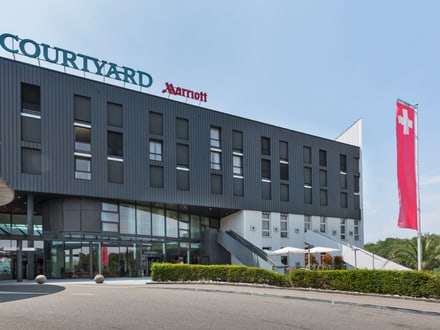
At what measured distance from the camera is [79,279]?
1352 inches

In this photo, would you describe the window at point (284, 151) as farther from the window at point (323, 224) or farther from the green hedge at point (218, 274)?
the green hedge at point (218, 274)

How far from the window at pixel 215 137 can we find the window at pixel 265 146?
17.6 ft

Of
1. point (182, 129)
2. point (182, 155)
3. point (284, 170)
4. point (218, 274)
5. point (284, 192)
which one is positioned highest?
point (182, 129)

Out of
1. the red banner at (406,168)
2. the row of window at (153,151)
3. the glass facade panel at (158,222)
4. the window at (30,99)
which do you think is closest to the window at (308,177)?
the row of window at (153,151)

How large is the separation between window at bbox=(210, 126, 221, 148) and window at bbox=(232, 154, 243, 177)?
2.03 metres

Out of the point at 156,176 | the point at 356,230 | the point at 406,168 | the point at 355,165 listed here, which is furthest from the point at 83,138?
the point at 356,230

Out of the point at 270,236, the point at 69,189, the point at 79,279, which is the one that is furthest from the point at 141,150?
the point at 270,236

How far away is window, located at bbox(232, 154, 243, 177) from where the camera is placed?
44266 mm

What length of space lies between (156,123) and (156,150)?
2.15m

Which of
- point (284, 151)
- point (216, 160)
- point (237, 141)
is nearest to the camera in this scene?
point (216, 160)

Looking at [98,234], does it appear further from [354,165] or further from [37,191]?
[354,165]

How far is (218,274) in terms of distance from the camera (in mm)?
25766

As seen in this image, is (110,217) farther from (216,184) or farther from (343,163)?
(343,163)

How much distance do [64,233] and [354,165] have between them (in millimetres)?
34576
